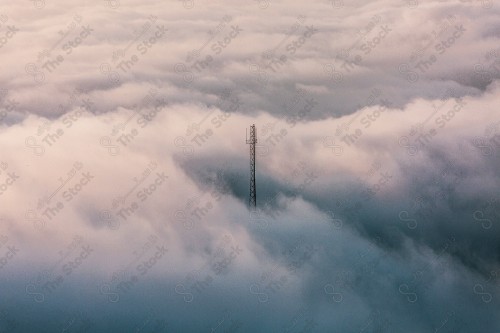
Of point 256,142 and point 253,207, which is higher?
point 256,142

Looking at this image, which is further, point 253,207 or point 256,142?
point 253,207
